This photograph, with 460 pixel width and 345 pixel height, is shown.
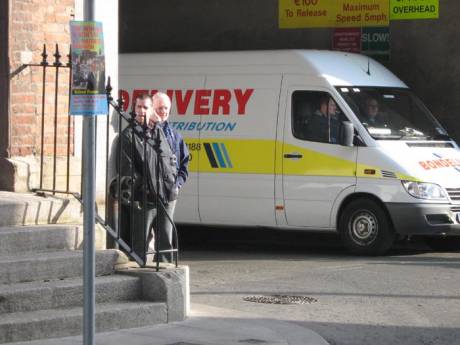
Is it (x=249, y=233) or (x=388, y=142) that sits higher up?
(x=388, y=142)

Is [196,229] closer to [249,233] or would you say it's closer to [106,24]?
[249,233]

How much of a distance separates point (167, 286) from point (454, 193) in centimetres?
590

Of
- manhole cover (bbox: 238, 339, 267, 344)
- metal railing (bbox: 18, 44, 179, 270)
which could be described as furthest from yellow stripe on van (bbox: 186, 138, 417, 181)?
manhole cover (bbox: 238, 339, 267, 344)

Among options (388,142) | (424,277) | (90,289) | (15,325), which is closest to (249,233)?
(388,142)

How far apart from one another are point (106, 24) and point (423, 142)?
561 centimetres

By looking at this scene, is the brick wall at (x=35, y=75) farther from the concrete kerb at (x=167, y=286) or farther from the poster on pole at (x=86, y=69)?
the poster on pole at (x=86, y=69)

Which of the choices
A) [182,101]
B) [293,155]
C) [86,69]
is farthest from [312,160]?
[86,69]

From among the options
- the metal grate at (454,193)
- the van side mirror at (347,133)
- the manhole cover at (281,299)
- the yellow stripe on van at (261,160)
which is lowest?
the manhole cover at (281,299)

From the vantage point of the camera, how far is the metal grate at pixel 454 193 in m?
13.6

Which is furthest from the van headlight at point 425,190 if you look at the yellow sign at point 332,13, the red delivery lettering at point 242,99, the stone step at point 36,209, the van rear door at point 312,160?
the stone step at point 36,209

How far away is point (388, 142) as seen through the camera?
1391cm

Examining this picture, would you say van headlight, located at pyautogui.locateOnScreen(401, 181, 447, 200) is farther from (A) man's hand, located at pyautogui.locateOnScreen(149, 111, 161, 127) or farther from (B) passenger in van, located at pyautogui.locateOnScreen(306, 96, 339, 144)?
(A) man's hand, located at pyautogui.locateOnScreen(149, 111, 161, 127)

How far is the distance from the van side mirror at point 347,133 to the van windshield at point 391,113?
26cm

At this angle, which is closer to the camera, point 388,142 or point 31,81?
point 31,81
